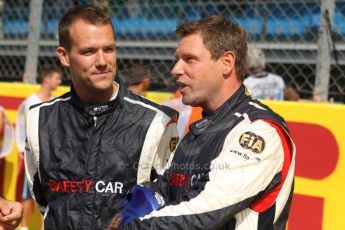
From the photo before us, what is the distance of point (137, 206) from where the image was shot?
2.31 m

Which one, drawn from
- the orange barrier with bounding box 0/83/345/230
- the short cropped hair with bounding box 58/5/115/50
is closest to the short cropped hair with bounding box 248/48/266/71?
the orange barrier with bounding box 0/83/345/230

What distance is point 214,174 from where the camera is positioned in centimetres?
216

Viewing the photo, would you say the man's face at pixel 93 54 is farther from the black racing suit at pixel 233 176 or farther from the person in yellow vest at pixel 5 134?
the person in yellow vest at pixel 5 134

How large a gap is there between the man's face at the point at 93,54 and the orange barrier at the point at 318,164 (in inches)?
59.4

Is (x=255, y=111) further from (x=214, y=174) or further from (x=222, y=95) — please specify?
(x=214, y=174)

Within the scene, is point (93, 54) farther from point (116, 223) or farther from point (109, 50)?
point (116, 223)

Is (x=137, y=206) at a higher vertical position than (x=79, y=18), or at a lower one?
lower

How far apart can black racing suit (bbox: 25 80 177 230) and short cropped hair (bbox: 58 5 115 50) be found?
268mm

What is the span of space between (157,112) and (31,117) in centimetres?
66

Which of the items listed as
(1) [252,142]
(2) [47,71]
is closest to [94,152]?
(1) [252,142]

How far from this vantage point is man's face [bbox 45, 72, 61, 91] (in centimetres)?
600

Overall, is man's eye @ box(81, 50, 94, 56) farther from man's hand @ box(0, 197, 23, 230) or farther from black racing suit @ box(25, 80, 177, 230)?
man's hand @ box(0, 197, 23, 230)

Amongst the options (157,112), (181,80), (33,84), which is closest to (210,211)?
(181,80)

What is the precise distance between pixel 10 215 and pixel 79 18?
1005 millimetres
